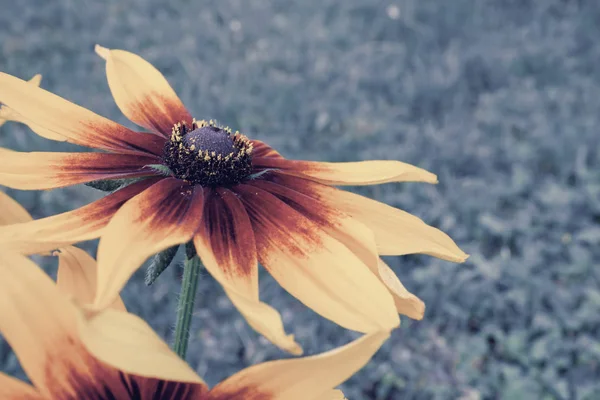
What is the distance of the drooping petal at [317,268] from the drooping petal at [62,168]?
0.17 meters

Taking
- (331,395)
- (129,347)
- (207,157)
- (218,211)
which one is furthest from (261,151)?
(129,347)

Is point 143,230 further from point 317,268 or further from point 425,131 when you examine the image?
point 425,131

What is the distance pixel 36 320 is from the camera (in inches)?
24.5

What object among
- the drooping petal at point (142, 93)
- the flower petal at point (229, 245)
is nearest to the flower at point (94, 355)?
the flower petal at point (229, 245)

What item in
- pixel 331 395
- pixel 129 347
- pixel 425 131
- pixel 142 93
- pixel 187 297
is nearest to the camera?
pixel 129 347

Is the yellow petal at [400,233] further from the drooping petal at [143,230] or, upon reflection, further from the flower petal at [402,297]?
the drooping petal at [143,230]

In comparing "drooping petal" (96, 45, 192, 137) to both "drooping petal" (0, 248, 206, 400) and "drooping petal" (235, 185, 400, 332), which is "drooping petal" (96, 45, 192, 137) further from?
"drooping petal" (0, 248, 206, 400)

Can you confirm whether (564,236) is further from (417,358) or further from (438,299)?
(417,358)

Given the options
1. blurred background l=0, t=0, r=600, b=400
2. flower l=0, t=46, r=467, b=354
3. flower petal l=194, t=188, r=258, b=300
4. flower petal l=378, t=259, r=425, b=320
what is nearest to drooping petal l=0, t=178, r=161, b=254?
flower l=0, t=46, r=467, b=354

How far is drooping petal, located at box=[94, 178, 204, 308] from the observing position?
0.67 m

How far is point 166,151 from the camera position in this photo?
1.04 metres

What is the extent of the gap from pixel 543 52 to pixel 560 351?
→ 2.32 meters

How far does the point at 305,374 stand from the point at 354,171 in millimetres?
447

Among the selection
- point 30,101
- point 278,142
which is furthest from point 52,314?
point 278,142
